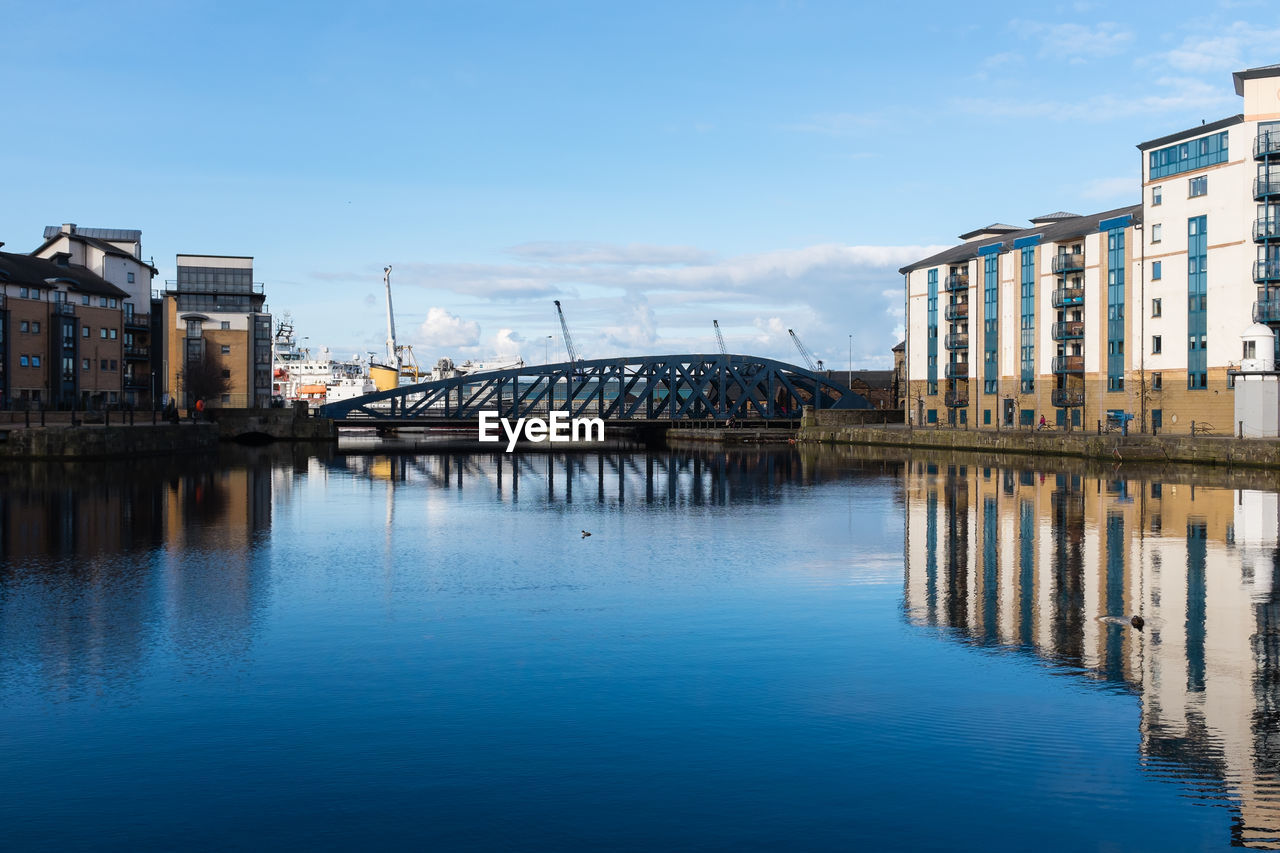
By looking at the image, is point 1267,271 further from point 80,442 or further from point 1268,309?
point 80,442

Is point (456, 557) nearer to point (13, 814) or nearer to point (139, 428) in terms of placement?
point (13, 814)

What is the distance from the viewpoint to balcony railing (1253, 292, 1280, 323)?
69.1m

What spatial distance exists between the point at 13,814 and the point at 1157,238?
80205mm

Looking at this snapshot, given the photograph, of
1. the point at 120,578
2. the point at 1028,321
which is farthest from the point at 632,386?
the point at 120,578

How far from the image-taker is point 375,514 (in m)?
43.7

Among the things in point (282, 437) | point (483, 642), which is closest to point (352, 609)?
point (483, 642)

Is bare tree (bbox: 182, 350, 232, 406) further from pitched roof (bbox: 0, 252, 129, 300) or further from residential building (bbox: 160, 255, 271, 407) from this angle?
pitched roof (bbox: 0, 252, 129, 300)

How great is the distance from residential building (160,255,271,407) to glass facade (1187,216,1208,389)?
8904cm

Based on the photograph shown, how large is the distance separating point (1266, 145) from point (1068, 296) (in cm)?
2183

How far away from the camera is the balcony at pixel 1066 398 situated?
87812mm

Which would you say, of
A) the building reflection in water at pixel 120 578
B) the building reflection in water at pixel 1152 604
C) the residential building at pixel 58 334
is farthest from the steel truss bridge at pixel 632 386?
the building reflection in water at pixel 1152 604

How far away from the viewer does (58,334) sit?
308 feet

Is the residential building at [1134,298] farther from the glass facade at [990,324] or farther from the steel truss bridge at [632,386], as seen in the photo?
the steel truss bridge at [632,386]

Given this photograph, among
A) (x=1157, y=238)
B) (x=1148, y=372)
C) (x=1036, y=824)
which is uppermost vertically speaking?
(x=1157, y=238)
